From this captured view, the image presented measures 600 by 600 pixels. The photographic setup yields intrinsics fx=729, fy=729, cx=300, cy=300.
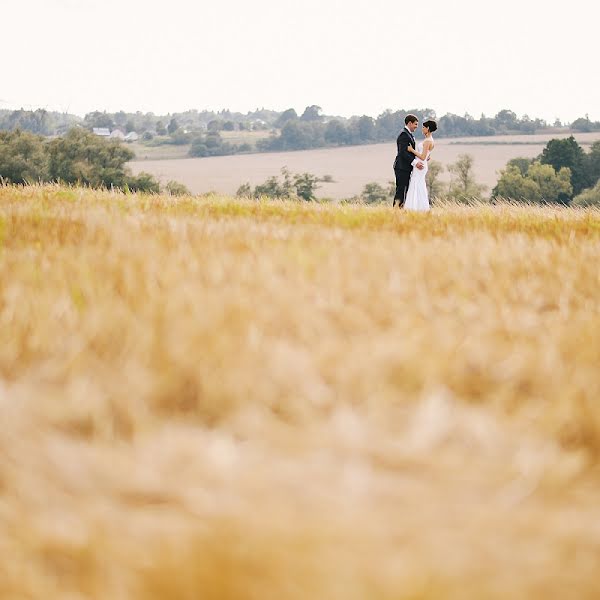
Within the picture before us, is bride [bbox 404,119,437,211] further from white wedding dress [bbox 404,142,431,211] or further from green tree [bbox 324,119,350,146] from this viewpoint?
green tree [bbox 324,119,350,146]

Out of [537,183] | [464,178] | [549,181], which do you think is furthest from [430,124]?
[464,178]

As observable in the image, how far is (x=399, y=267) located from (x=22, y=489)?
147 centimetres

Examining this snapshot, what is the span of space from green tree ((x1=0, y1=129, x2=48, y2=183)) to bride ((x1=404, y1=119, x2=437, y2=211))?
44.7 meters

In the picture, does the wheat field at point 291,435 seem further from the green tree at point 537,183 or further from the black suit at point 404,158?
the green tree at point 537,183

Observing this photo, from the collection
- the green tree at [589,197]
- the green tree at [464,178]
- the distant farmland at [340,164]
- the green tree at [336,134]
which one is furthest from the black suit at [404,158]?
the green tree at [336,134]

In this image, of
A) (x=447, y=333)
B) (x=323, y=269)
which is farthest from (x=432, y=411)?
(x=323, y=269)

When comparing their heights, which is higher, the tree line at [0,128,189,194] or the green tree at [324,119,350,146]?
the green tree at [324,119,350,146]

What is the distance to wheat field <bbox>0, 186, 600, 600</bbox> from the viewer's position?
2.23 ft

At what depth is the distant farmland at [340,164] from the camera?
6575cm

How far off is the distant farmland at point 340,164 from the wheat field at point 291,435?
56.4 metres

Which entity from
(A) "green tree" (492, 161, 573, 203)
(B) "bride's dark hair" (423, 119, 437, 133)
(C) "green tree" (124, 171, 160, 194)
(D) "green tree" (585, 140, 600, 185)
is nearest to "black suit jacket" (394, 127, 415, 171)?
(B) "bride's dark hair" (423, 119, 437, 133)

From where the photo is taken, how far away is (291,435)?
3.09ft

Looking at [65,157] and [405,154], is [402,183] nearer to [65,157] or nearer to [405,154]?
[405,154]

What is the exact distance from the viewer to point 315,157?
8694 cm
